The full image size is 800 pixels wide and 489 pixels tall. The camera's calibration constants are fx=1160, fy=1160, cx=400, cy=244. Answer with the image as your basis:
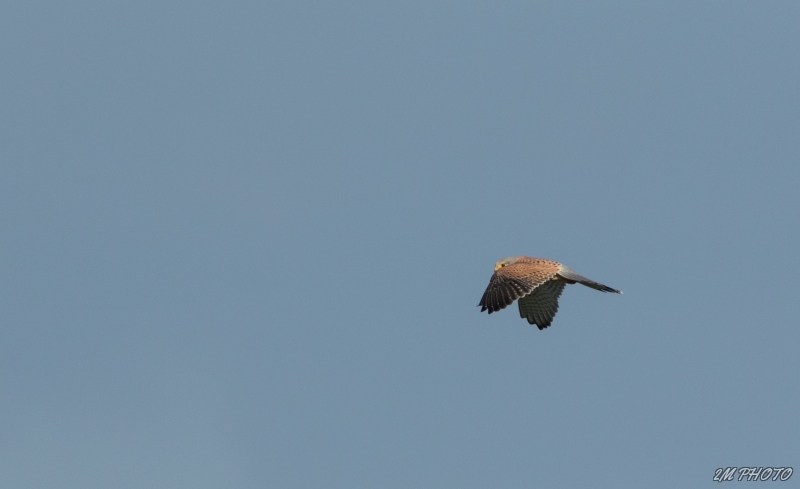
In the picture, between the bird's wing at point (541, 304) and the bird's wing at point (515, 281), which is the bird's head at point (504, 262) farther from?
the bird's wing at point (541, 304)

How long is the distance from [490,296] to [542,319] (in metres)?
4.02

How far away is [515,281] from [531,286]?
0.34m

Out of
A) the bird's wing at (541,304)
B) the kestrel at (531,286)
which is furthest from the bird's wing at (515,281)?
the bird's wing at (541,304)

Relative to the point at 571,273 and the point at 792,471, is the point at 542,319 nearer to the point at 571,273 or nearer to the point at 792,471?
the point at 571,273

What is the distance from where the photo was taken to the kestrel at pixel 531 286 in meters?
21.7

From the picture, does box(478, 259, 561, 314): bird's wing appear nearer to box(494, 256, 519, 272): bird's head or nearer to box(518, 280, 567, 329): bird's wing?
box(494, 256, 519, 272): bird's head

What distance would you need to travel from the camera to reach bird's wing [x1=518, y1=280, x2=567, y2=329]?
24.9 metres

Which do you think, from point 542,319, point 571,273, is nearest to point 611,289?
point 571,273

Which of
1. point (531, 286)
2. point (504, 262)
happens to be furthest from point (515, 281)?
point (504, 262)

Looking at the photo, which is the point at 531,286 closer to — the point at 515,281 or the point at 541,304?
the point at 515,281

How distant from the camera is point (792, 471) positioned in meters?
20.6

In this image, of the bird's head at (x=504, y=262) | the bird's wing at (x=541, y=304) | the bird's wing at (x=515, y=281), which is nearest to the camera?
the bird's wing at (x=515, y=281)

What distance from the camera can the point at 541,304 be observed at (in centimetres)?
2520

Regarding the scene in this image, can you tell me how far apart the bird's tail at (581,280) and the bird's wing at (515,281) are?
0.48 ft
